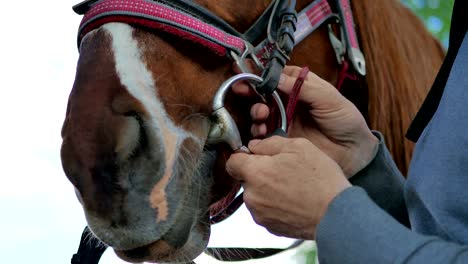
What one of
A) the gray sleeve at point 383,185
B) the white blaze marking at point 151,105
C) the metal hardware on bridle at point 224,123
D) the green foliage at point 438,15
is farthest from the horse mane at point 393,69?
the green foliage at point 438,15

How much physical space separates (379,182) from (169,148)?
47 centimetres

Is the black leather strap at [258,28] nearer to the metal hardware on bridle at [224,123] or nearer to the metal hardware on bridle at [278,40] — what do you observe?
the metal hardware on bridle at [278,40]

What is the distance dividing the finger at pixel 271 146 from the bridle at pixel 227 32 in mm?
70

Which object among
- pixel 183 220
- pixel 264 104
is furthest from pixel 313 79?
pixel 183 220

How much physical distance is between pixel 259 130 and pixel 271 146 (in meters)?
0.21

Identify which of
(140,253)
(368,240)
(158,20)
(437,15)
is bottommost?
(437,15)

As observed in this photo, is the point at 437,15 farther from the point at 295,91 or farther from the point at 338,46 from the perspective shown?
the point at 295,91

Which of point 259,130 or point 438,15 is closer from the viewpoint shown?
point 259,130

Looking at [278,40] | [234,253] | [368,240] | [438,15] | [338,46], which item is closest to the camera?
[368,240]

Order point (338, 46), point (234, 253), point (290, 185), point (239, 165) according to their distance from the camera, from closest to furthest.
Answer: point (290, 185) → point (239, 165) → point (338, 46) → point (234, 253)

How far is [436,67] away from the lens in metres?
2.03

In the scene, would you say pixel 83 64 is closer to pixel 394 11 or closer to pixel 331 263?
pixel 331 263

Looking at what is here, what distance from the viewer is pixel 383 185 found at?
151 cm

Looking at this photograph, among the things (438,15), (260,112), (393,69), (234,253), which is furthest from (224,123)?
(438,15)
